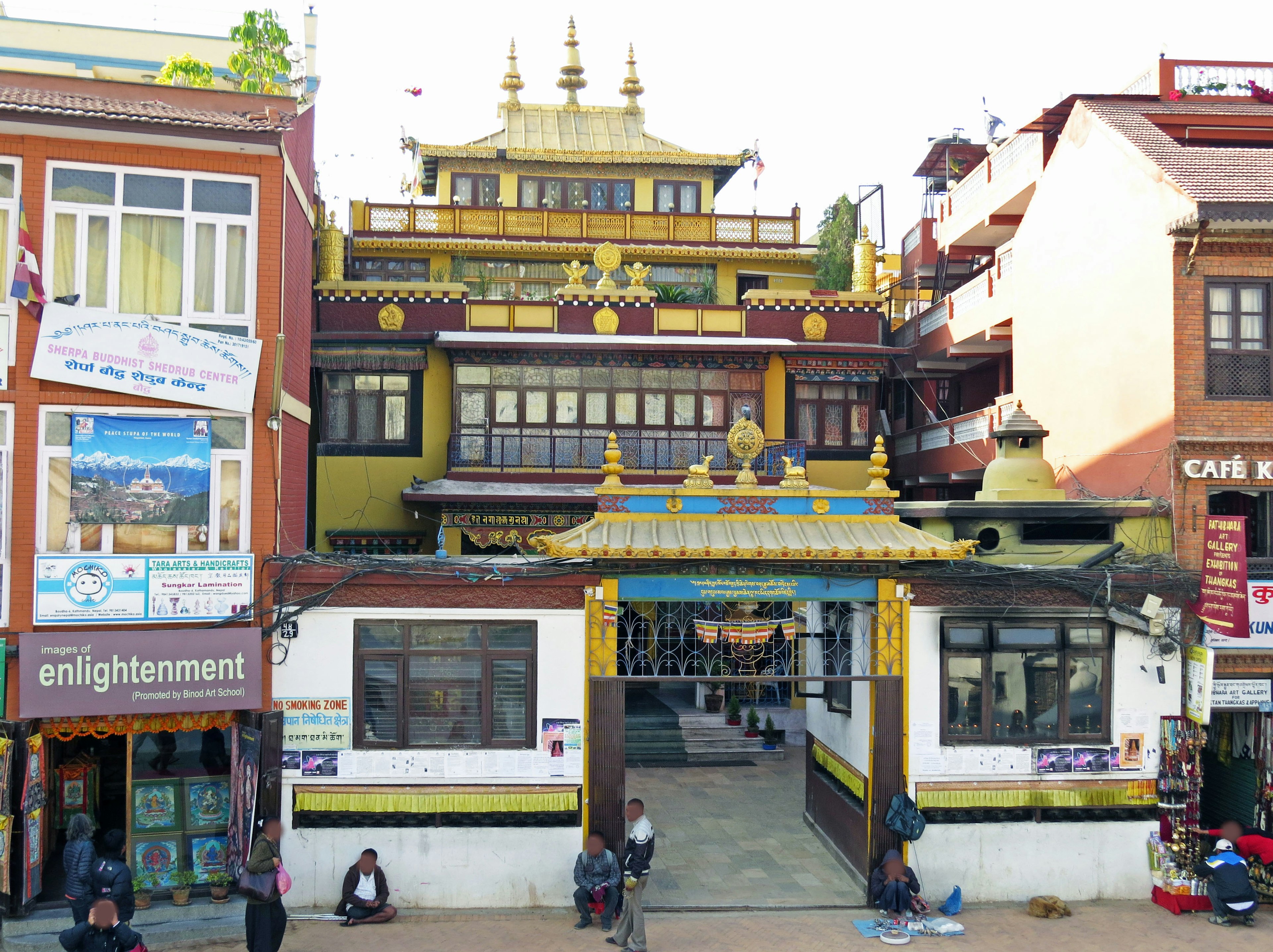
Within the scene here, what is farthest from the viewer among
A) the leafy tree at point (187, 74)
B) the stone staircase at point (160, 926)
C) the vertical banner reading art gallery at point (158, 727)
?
the leafy tree at point (187, 74)

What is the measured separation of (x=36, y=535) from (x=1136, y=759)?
48.2 ft

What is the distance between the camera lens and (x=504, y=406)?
25.1 meters

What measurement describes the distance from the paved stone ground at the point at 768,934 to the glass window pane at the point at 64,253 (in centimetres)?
834

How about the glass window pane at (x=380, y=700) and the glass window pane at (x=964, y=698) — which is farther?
the glass window pane at (x=964, y=698)

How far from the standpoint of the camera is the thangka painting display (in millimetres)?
13086

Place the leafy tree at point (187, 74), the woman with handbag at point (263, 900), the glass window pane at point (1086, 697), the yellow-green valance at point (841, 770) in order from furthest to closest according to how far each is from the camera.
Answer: the leafy tree at point (187, 74)
the yellow-green valance at point (841, 770)
the glass window pane at point (1086, 697)
the woman with handbag at point (263, 900)

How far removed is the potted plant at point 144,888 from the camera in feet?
43.0

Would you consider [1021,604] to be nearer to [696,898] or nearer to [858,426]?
[696,898]

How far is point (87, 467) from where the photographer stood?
42.4 feet

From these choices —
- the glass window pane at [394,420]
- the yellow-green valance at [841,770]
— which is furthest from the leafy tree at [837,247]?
the yellow-green valance at [841,770]

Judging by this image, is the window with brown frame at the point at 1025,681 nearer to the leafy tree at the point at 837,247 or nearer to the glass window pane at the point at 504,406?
the glass window pane at the point at 504,406

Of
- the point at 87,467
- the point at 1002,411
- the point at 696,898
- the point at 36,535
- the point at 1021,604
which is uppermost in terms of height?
the point at 1002,411

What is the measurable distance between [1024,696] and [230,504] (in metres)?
11.0

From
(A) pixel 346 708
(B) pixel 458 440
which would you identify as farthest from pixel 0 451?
(B) pixel 458 440
